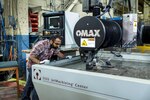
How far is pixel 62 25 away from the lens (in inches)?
150

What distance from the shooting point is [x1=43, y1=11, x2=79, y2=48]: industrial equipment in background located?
12.4 ft

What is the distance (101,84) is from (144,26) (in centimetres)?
75

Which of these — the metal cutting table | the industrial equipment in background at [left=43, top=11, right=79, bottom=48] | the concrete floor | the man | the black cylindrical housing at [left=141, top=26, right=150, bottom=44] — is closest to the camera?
the metal cutting table

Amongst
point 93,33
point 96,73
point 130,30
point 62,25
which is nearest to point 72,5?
point 62,25

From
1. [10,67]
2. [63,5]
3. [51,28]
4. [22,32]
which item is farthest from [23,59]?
[63,5]

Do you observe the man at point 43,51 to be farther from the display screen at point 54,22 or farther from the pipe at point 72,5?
the pipe at point 72,5

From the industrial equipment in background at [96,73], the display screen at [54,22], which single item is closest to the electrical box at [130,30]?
the industrial equipment in background at [96,73]

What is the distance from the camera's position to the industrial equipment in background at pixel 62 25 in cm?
379

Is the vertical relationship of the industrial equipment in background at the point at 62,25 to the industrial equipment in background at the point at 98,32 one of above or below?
above

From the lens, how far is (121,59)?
2.11m

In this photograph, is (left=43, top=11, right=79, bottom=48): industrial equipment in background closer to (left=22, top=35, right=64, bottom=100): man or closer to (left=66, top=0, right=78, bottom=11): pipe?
(left=22, top=35, right=64, bottom=100): man

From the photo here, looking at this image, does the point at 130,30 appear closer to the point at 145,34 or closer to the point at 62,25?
the point at 145,34

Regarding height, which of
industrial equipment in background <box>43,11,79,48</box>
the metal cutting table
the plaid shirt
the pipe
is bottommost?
the metal cutting table

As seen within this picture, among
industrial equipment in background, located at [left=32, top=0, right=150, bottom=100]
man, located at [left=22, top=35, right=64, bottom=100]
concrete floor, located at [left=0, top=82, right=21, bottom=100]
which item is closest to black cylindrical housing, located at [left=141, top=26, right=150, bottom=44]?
industrial equipment in background, located at [left=32, top=0, right=150, bottom=100]
